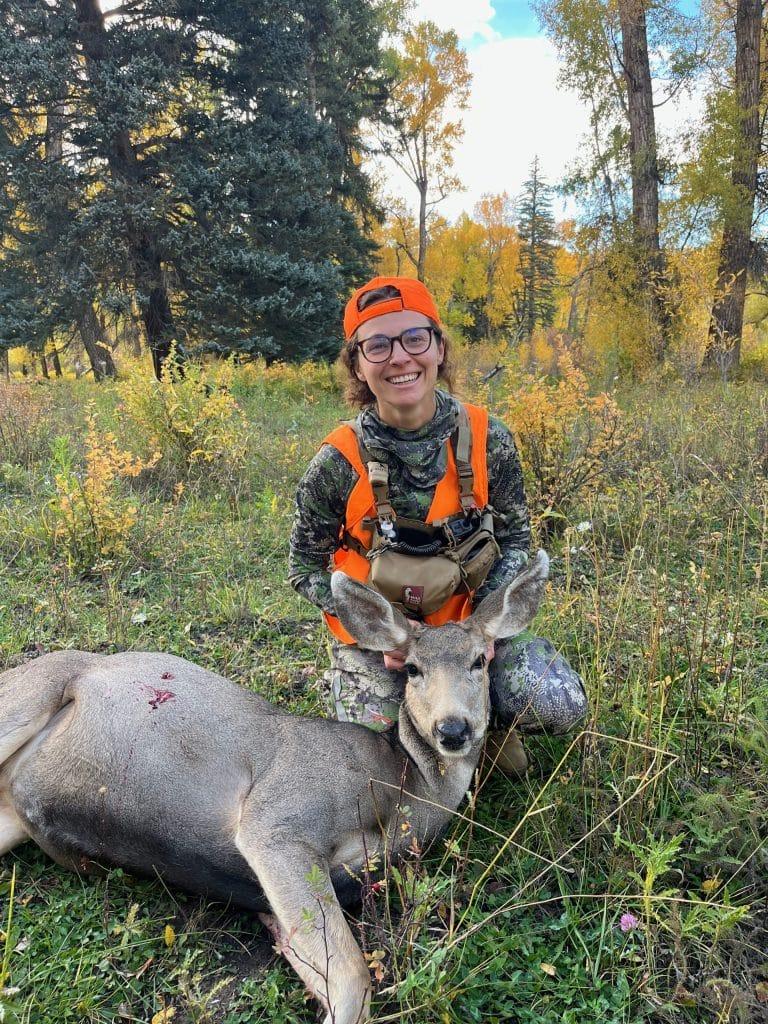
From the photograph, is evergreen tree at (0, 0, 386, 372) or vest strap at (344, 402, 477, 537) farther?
evergreen tree at (0, 0, 386, 372)

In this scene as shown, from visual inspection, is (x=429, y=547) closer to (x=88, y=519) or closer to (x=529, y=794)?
(x=529, y=794)

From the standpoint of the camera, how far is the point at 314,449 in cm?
788

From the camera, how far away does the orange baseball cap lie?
121 inches

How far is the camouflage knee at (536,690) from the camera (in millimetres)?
2783

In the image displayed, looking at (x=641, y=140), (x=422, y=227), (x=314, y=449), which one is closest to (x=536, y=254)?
(x=422, y=227)

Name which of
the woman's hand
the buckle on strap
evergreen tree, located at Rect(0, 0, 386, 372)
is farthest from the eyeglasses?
evergreen tree, located at Rect(0, 0, 386, 372)

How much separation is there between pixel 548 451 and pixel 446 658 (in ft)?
11.3

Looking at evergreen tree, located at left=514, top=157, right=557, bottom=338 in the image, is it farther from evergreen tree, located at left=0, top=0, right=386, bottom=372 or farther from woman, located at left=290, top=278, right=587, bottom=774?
woman, located at left=290, top=278, right=587, bottom=774

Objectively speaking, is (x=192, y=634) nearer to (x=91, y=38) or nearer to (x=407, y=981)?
(x=407, y=981)

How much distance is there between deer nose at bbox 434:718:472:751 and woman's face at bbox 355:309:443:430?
1443mm

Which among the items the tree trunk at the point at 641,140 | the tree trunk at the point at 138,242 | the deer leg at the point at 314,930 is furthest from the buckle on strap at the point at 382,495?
the tree trunk at the point at 641,140

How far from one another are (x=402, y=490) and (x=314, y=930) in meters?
1.78

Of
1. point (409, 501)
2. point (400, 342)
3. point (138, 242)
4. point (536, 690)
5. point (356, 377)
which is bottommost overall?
point (536, 690)

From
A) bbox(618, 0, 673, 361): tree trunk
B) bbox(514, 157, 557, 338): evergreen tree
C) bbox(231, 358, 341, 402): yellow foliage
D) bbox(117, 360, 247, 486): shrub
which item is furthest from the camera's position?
bbox(514, 157, 557, 338): evergreen tree
